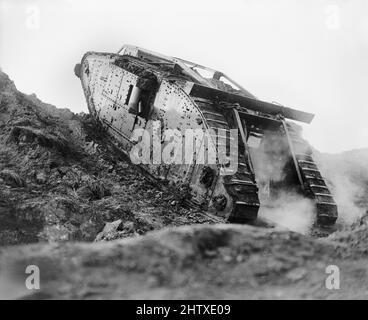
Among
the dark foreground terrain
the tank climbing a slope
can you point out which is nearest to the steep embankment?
the dark foreground terrain

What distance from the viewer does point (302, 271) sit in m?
3.54

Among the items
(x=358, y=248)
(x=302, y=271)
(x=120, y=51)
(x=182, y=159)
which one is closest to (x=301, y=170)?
(x=182, y=159)

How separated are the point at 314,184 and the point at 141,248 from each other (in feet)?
15.2

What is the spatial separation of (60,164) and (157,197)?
6.36 feet

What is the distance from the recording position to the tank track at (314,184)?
23.1 ft

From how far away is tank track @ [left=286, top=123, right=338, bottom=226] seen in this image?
7.05 metres

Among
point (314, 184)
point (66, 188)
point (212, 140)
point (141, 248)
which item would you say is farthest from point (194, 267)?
point (314, 184)

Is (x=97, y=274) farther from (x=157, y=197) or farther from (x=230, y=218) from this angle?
(x=157, y=197)

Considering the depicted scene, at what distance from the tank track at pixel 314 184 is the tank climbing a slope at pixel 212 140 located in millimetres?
18

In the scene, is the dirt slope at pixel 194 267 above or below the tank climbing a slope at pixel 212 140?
below

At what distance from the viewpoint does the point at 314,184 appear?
7.46 meters

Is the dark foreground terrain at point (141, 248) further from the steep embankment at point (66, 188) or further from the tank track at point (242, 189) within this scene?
the tank track at point (242, 189)

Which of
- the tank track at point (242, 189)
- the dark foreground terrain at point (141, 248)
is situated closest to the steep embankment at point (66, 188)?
the dark foreground terrain at point (141, 248)

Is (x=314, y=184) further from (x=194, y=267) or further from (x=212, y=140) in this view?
(x=194, y=267)
